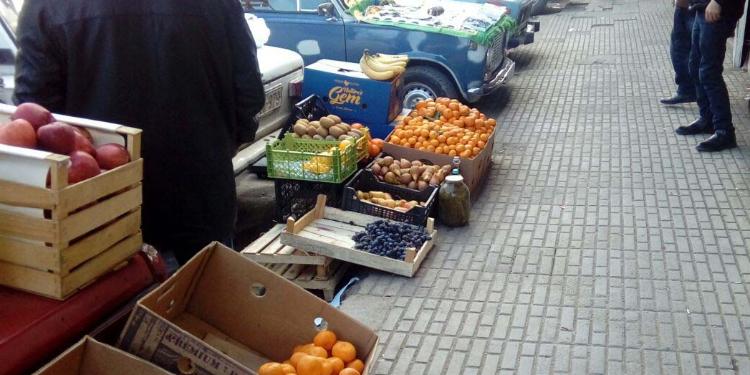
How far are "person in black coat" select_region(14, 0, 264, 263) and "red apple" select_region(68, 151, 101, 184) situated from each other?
835mm

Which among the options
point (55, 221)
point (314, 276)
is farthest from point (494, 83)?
point (55, 221)

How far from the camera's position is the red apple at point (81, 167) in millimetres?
2590

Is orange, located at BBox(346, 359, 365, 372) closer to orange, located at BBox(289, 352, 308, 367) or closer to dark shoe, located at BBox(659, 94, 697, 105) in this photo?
orange, located at BBox(289, 352, 308, 367)

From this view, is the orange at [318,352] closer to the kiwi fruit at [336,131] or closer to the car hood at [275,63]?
the kiwi fruit at [336,131]

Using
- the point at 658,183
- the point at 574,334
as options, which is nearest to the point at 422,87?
the point at 658,183

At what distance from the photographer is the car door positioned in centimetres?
857

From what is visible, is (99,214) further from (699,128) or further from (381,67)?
(699,128)

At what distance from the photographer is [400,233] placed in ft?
17.4

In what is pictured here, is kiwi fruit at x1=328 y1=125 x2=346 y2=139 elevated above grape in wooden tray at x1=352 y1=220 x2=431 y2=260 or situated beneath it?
elevated above

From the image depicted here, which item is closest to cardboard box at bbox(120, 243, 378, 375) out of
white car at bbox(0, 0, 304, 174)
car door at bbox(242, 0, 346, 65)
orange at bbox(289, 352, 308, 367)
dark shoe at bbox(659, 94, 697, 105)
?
orange at bbox(289, 352, 308, 367)

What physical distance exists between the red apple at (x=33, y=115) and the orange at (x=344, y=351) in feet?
4.78

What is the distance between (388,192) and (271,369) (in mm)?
2967

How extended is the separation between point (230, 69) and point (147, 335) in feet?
4.69

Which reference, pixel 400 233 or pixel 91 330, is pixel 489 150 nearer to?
pixel 400 233
